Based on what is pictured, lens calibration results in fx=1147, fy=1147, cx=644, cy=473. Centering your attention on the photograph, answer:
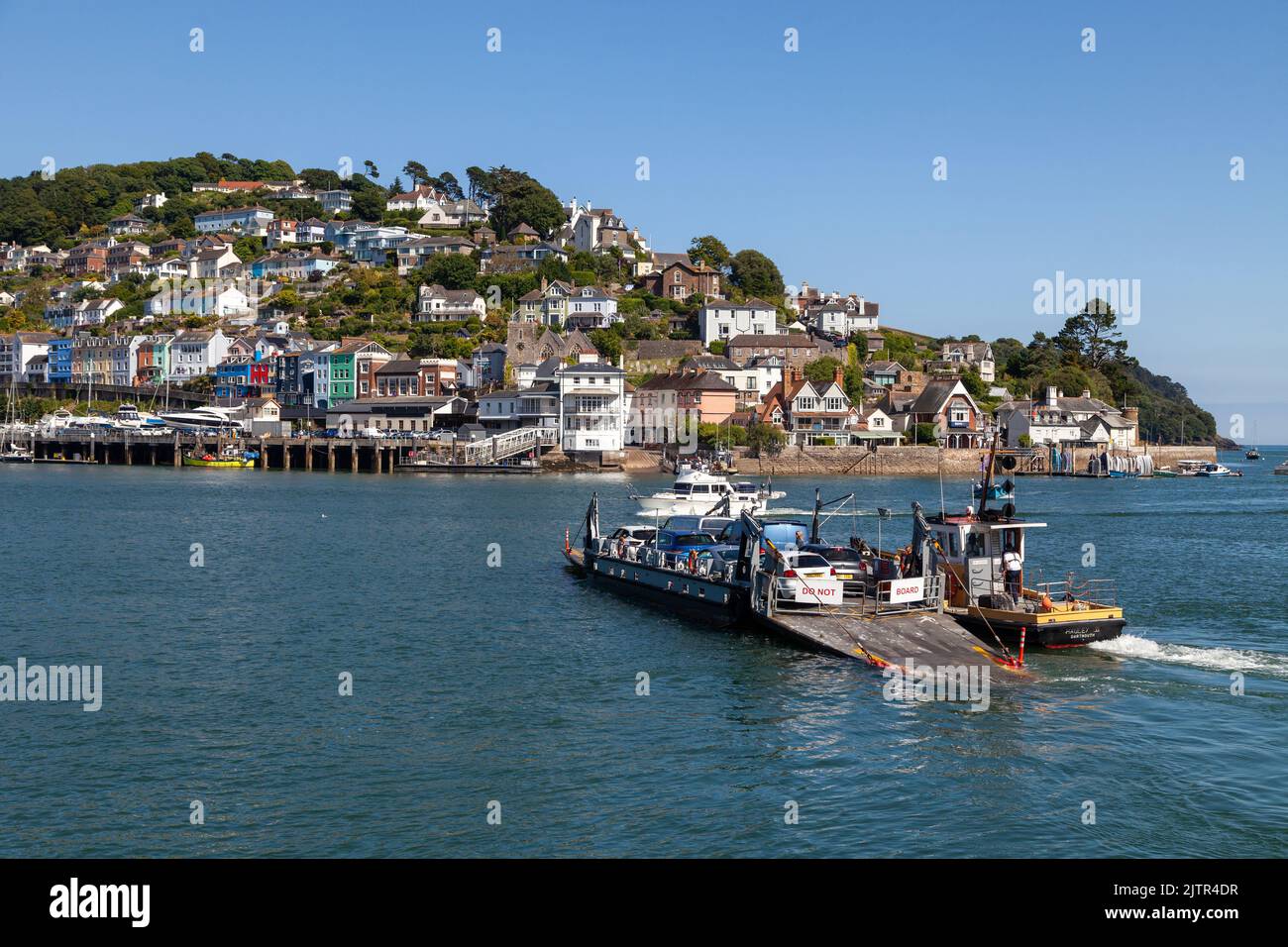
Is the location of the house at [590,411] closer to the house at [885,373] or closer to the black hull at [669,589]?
the house at [885,373]

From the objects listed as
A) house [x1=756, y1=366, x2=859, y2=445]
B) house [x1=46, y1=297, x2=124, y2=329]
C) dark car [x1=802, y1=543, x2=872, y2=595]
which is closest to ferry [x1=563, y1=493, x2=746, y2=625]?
dark car [x1=802, y1=543, x2=872, y2=595]

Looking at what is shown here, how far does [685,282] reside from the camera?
6339 inches

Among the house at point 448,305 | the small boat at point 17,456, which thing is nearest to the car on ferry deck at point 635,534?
the small boat at point 17,456

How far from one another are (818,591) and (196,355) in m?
143

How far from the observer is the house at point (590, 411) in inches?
4387

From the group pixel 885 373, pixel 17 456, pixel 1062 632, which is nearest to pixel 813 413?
pixel 885 373

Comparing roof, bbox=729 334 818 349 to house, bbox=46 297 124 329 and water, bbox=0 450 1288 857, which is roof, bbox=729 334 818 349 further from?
house, bbox=46 297 124 329

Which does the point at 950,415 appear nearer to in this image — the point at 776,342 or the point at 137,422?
the point at 776,342

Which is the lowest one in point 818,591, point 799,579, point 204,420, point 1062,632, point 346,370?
point 1062,632


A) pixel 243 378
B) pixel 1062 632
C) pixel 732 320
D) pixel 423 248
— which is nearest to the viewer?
pixel 1062 632

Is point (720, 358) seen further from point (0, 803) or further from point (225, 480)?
point (0, 803)
